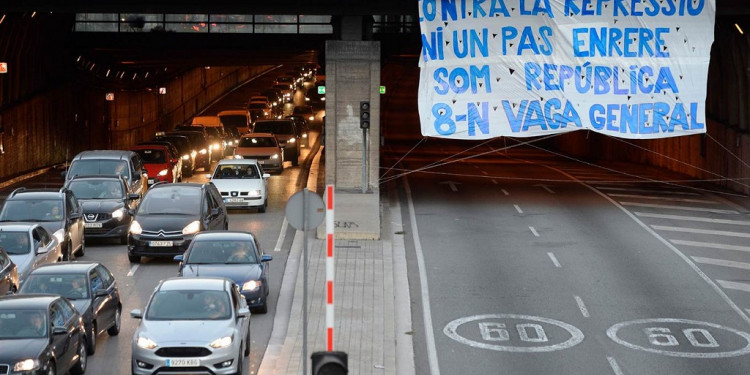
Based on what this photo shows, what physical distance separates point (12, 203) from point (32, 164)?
22.0 meters

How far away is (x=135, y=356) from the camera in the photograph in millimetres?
16531

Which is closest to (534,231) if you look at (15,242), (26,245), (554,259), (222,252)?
(554,259)

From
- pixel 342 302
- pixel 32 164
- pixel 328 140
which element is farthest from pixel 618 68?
pixel 32 164

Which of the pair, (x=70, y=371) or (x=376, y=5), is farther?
(x=376, y=5)

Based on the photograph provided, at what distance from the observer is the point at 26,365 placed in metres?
15.4

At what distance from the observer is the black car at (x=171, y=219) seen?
2636 centimetres

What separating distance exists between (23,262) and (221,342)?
7695mm

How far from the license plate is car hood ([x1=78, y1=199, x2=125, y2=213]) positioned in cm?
1327

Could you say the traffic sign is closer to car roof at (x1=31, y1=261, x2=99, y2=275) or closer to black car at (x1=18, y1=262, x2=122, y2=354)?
black car at (x1=18, y1=262, x2=122, y2=354)

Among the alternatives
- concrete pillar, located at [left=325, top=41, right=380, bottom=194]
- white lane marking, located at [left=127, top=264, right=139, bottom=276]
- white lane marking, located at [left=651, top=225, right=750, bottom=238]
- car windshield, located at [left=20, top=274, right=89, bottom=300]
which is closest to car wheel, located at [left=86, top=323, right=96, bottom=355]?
car windshield, located at [left=20, top=274, right=89, bottom=300]

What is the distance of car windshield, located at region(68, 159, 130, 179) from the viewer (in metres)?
33.3

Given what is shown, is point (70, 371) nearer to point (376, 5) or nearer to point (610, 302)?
point (610, 302)

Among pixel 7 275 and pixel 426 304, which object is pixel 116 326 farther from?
pixel 426 304

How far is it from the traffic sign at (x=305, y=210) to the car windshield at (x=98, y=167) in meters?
19.3
